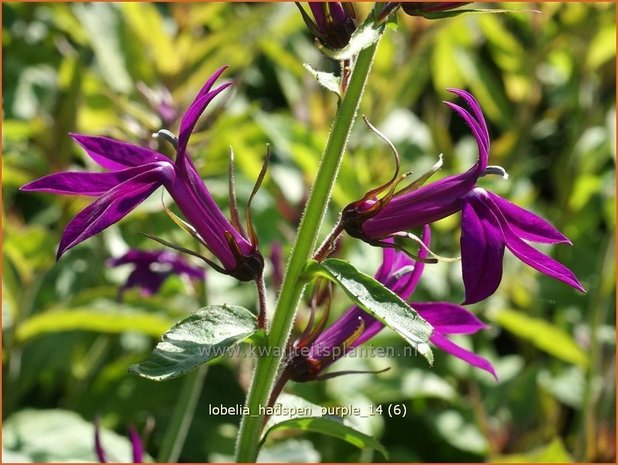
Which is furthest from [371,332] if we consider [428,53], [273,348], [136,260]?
[428,53]

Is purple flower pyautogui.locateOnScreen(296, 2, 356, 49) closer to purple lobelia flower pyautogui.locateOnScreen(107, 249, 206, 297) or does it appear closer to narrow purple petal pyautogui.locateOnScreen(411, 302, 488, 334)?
narrow purple petal pyautogui.locateOnScreen(411, 302, 488, 334)

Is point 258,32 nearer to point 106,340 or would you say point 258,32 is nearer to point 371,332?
point 106,340

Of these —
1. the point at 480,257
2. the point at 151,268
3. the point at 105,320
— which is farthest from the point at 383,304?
the point at 105,320

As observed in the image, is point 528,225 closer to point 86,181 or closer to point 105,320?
point 86,181

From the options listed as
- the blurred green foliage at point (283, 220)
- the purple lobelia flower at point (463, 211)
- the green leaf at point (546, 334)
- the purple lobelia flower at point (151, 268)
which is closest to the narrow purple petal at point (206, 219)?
the purple lobelia flower at point (463, 211)

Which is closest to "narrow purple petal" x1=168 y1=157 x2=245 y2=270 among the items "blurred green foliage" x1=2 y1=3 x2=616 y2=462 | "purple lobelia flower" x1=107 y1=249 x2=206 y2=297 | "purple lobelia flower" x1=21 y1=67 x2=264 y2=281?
"purple lobelia flower" x1=21 y1=67 x2=264 y2=281
